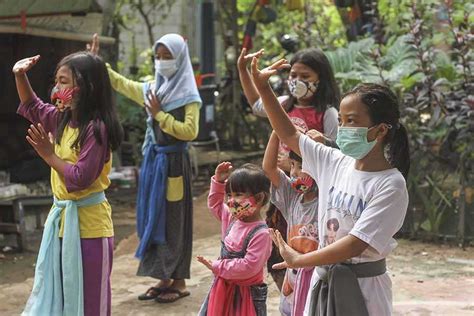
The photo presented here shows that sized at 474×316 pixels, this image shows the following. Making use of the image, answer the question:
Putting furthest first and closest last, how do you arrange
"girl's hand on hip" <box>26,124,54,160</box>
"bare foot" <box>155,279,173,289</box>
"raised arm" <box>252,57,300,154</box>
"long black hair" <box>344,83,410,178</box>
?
"bare foot" <box>155,279,173,289</box>
"girl's hand on hip" <box>26,124,54,160</box>
"raised arm" <box>252,57,300,154</box>
"long black hair" <box>344,83,410,178</box>

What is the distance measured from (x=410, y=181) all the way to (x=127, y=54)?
1106 centimetres

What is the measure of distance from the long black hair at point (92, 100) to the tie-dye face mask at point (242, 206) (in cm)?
64

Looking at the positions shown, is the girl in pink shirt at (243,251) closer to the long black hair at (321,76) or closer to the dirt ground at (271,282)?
the long black hair at (321,76)

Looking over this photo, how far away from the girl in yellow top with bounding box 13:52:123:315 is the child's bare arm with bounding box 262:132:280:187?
725 millimetres

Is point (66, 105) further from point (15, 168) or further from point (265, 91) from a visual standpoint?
point (15, 168)

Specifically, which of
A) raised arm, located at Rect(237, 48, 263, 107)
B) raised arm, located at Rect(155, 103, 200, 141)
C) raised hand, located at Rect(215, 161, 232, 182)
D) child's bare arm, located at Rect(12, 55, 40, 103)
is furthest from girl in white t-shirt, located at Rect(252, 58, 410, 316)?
raised arm, located at Rect(155, 103, 200, 141)

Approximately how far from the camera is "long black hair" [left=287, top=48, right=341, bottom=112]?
14.4 feet

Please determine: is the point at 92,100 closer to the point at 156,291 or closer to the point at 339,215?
the point at 339,215

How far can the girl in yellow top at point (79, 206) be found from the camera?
13.1 ft

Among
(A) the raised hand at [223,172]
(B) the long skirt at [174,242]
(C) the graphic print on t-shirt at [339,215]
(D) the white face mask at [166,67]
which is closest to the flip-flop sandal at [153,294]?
(B) the long skirt at [174,242]

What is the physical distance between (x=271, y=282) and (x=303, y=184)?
8.06 feet

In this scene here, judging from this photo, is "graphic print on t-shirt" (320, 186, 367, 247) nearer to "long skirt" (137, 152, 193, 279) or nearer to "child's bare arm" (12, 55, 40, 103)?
"child's bare arm" (12, 55, 40, 103)

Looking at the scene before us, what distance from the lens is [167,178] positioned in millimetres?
5676

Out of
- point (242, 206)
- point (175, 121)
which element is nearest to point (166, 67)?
point (175, 121)
